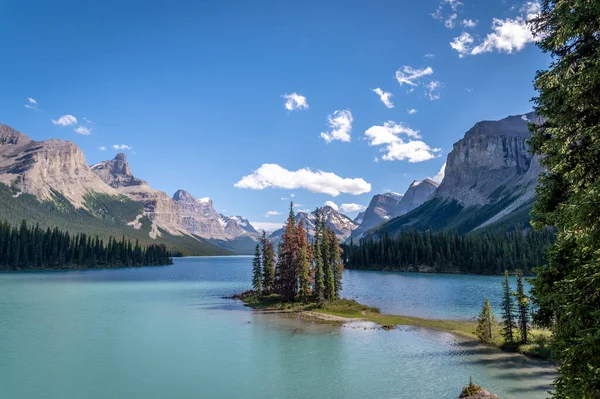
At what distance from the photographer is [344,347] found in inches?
1876

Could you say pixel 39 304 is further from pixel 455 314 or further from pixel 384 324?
pixel 455 314

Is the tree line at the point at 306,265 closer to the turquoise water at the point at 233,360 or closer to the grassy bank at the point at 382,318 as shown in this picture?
the grassy bank at the point at 382,318

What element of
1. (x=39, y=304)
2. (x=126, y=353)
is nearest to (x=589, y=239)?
(x=126, y=353)

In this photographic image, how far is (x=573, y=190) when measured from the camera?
44.9ft

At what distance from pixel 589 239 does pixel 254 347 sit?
42.7m

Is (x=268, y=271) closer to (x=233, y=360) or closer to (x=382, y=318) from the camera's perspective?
(x=382, y=318)

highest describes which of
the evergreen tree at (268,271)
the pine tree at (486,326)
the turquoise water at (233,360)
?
the evergreen tree at (268,271)

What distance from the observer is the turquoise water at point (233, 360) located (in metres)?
33.3

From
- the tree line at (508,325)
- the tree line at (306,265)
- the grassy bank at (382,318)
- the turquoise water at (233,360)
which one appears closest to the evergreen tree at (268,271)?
the tree line at (306,265)

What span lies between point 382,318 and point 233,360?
110 ft

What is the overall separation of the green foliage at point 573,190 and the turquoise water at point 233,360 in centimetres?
2195

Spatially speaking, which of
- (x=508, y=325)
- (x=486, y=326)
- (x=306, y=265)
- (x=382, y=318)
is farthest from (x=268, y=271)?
(x=508, y=325)

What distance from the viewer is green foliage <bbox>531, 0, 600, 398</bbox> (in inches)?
455

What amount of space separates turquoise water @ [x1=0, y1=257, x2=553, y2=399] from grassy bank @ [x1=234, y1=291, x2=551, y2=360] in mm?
3067
